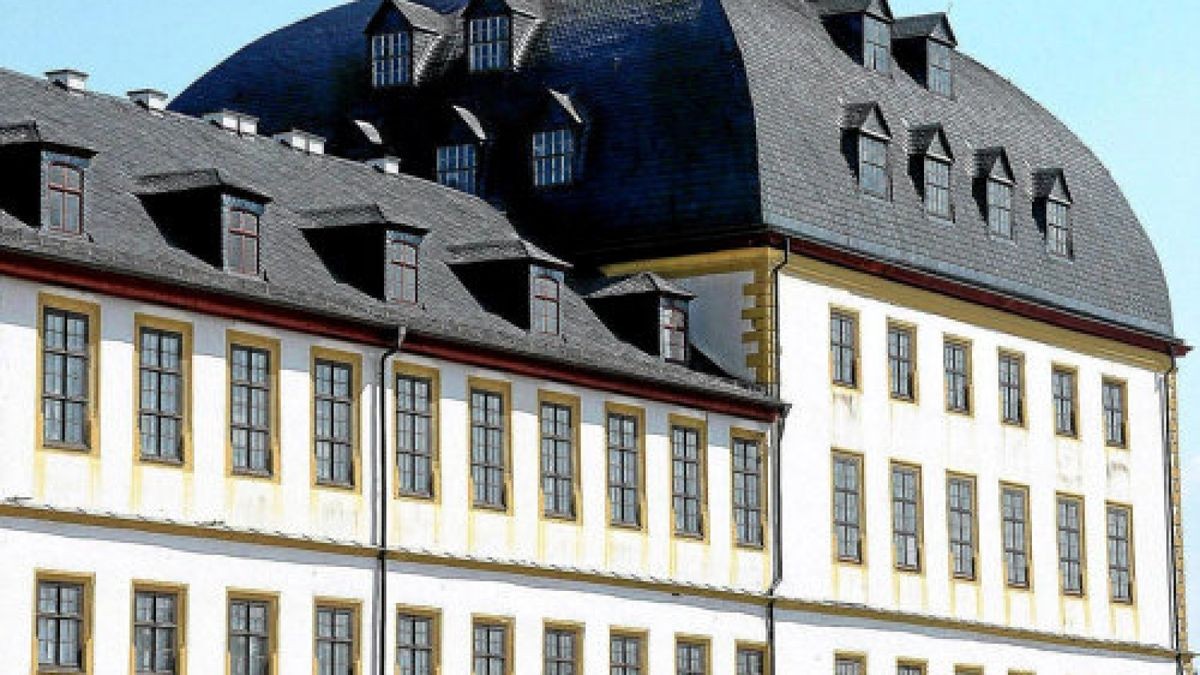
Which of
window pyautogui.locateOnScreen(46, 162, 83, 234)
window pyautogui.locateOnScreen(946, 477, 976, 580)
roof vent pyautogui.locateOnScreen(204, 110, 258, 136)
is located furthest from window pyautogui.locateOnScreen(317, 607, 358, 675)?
window pyautogui.locateOnScreen(946, 477, 976, 580)

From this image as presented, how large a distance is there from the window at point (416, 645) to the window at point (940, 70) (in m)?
25.1

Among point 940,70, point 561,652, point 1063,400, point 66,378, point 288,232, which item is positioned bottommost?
point 561,652

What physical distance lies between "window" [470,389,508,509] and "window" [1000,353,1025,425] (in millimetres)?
18890

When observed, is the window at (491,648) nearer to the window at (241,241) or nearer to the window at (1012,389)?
the window at (241,241)

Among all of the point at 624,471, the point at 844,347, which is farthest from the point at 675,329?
the point at 844,347

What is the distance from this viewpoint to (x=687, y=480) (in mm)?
67812

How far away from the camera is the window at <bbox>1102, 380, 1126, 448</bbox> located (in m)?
82.7

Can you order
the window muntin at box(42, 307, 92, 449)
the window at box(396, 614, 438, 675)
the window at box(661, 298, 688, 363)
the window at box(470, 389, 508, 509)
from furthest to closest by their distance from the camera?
the window at box(661, 298, 688, 363)
the window at box(470, 389, 508, 509)
the window at box(396, 614, 438, 675)
the window muntin at box(42, 307, 92, 449)

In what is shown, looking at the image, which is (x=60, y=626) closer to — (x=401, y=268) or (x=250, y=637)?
(x=250, y=637)

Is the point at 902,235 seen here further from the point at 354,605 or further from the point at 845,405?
the point at 354,605

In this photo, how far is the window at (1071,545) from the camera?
264ft

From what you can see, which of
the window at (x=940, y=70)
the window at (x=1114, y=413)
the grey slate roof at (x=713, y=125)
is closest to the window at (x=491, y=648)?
the grey slate roof at (x=713, y=125)

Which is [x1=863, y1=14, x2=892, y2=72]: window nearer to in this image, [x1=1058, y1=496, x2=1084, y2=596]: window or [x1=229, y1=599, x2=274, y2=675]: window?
[x1=1058, y1=496, x2=1084, y2=596]: window

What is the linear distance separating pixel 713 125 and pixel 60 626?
2397 cm
